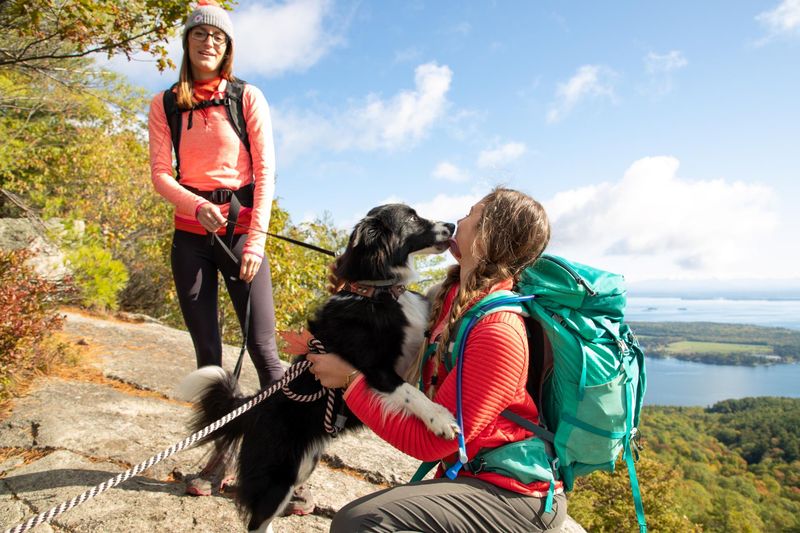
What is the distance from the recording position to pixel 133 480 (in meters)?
2.79

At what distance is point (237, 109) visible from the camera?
2.61 meters

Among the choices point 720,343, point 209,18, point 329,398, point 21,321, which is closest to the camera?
point 329,398

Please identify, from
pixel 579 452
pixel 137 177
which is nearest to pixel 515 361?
pixel 579 452

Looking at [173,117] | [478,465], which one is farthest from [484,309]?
[173,117]

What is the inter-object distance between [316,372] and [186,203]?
1.19 m

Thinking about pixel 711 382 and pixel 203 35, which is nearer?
pixel 203 35

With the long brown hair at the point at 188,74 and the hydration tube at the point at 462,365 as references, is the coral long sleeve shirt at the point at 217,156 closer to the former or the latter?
the long brown hair at the point at 188,74

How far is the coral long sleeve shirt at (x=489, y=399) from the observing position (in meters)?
1.50

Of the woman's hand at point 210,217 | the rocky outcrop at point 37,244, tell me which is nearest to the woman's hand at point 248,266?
the woman's hand at point 210,217

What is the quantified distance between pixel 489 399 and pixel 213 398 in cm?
147

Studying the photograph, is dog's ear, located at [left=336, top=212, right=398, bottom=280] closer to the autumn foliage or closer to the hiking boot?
the hiking boot

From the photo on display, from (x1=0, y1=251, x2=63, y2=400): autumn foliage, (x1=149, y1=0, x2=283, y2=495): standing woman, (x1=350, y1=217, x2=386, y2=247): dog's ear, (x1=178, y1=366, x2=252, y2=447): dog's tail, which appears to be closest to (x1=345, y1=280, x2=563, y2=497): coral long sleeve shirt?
(x1=350, y1=217, x2=386, y2=247): dog's ear

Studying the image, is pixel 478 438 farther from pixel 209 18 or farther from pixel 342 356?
pixel 209 18

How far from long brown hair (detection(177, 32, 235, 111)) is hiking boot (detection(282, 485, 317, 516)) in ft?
7.03
